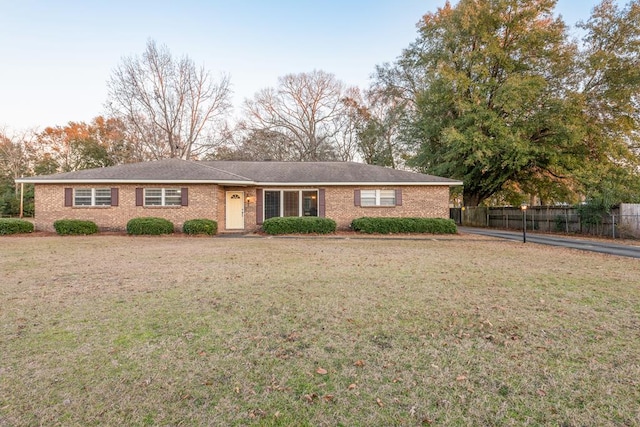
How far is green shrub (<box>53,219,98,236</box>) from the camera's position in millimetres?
14031

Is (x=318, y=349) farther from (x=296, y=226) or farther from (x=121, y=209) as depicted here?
(x=121, y=209)

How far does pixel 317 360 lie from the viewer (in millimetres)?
2889

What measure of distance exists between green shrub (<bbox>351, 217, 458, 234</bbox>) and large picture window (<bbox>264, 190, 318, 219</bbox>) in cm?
311

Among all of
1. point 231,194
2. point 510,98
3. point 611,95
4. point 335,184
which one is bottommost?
point 231,194

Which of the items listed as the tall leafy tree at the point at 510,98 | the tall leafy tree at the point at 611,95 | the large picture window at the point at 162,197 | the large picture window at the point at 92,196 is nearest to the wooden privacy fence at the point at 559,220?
the tall leafy tree at the point at 611,95

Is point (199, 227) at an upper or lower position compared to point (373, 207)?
lower

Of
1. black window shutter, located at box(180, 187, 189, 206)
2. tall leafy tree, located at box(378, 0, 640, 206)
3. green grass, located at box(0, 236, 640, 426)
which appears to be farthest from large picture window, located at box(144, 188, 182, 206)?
tall leafy tree, located at box(378, 0, 640, 206)

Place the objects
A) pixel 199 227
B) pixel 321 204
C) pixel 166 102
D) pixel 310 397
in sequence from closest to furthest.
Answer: pixel 310 397 → pixel 199 227 → pixel 321 204 → pixel 166 102

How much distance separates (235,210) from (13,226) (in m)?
9.60

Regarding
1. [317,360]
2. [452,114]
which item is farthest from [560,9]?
[317,360]

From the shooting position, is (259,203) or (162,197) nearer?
(162,197)

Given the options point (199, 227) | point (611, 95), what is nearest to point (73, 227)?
point (199, 227)

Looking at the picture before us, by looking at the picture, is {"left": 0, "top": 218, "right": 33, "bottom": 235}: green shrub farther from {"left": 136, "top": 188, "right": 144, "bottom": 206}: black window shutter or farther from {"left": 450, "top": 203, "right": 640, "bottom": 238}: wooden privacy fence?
{"left": 450, "top": 203, "right": 640, "bottom": 238}: wooden privacy fence

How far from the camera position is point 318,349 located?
312cm
